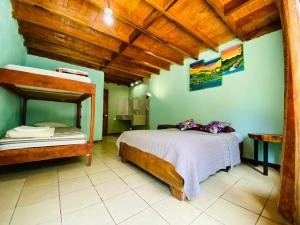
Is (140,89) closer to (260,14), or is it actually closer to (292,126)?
(260,14)

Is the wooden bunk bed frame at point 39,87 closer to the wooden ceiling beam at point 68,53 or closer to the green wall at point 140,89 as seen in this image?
the wooden ceiling beam at point 68,53

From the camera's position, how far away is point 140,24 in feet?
8.11

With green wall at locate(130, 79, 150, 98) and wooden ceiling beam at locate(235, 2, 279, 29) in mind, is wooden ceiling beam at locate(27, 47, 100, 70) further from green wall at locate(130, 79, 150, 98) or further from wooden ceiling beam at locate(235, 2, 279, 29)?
wooden ceiling beam at locate(235, 2, 279, 29)

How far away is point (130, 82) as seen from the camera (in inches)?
254

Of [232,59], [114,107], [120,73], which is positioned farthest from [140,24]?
[114,107]

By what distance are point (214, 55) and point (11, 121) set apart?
4681 millimetres

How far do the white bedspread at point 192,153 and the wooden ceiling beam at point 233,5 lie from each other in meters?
2.02

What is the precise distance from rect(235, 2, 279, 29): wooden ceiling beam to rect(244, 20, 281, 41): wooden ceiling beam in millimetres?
283

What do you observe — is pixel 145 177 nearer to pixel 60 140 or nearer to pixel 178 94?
pixel 60 140

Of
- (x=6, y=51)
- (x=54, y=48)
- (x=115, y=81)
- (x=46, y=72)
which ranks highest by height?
(x=54, y=48)

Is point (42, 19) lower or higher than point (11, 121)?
higher

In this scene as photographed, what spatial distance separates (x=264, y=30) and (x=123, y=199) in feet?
12.2

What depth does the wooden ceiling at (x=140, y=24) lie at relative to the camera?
Answer: 2100mm

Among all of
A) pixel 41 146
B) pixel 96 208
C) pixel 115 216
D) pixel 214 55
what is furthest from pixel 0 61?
pixel 214 55
